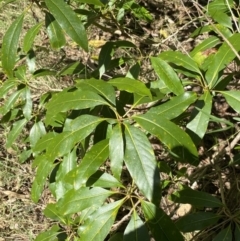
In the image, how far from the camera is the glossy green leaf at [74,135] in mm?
1386

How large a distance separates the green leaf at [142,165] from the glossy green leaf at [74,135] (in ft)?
0.44

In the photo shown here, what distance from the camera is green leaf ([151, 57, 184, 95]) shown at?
1.59 m

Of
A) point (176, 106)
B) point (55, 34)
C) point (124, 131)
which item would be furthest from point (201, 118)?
point (55, 34)

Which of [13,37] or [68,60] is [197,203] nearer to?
[13,37]

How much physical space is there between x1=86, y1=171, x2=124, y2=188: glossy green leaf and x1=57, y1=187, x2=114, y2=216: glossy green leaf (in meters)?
0.05

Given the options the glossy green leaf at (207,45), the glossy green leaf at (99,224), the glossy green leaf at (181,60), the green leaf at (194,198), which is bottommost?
the green leaf at (194,198)

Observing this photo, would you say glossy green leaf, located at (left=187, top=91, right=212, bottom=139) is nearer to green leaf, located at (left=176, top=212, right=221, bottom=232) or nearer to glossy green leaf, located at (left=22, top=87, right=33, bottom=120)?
green leaf, located at (left=176, top=212, right=221, bottom=232)

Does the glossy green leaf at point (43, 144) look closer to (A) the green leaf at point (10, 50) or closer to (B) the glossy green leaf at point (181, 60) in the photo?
(A) the green leaf at point (10, 50)

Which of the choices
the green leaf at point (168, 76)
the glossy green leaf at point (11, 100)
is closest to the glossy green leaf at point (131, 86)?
the green leaf at point (168, 76)

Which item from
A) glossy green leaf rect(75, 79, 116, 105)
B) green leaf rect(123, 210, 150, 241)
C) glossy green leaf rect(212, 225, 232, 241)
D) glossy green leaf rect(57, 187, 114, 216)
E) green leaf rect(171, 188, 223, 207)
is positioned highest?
glossy green leaf rect(75, 79, 116, 105)

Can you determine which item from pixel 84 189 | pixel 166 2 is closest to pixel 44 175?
pixel 84 189

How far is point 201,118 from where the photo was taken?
1.56 metres

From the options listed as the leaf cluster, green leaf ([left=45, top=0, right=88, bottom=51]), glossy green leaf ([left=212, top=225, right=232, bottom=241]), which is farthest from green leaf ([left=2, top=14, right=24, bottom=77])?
glossy green leaf ([left=212, top=225, right=232, bottom=241])

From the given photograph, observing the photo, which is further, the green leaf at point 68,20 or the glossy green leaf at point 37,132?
the glossy green leaf at point 37,132
